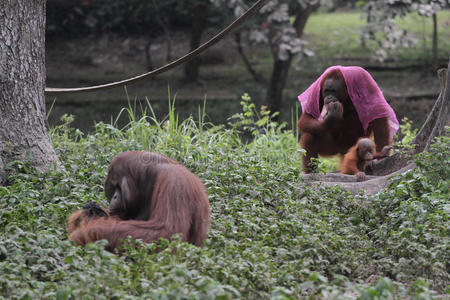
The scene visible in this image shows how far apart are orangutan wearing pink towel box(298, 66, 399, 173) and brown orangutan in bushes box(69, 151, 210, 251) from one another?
91.4 inches

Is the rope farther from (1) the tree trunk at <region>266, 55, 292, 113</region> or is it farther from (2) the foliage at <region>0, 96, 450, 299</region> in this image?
(1) the tree trunk at <region>266, 55, 292, 113</region>

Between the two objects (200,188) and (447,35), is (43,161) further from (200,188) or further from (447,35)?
(447,35)

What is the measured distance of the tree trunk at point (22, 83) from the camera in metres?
4.05

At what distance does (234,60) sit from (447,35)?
16.6 ft

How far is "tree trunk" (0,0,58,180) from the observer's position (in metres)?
4.05

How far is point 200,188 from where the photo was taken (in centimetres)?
297

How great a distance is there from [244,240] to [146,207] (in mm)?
539

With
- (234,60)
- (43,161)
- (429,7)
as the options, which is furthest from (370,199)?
(234,60)

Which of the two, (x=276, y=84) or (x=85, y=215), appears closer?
(x=85, y=215)

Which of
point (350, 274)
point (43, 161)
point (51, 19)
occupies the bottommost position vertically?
point (350, 274)

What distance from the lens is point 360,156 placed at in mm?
5215

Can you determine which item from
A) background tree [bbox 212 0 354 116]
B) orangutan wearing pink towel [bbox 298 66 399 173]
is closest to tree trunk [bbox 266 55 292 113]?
background tree [bbox 212 0 354 116]

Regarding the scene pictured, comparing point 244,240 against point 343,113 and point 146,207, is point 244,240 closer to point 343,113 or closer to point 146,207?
point 146,207

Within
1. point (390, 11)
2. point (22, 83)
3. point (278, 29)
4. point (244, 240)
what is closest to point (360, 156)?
point (244, 240)
